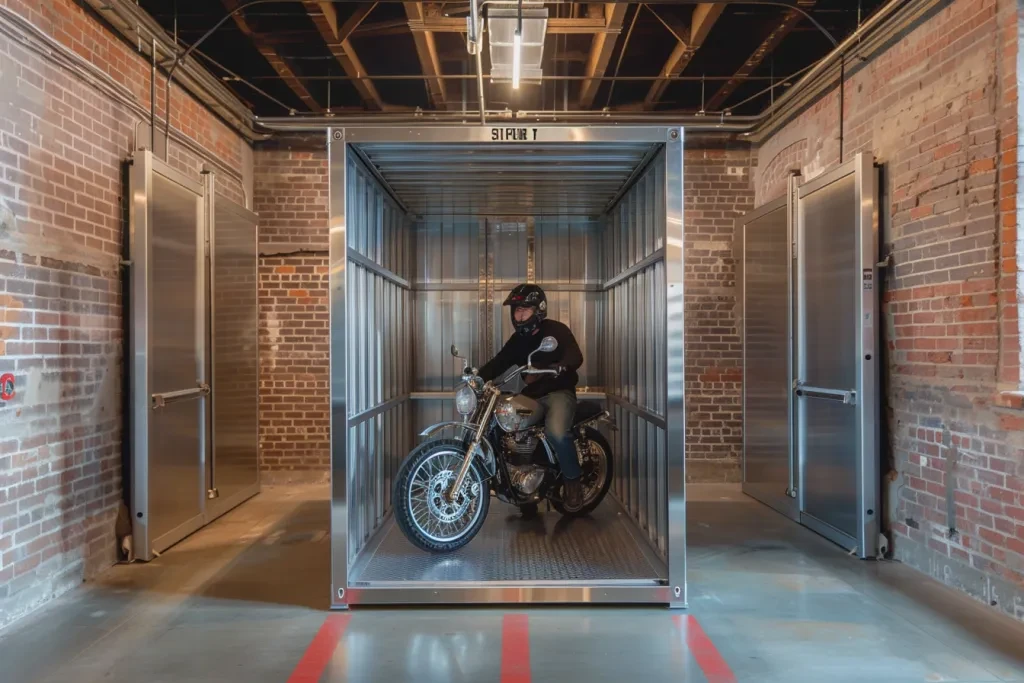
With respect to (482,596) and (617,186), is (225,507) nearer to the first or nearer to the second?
(482,596)

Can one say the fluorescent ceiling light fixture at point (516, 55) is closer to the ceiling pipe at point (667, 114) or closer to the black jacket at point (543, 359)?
the ceiling pipe at point (667, 114)

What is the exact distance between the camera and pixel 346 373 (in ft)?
13.7

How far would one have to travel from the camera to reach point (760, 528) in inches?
236

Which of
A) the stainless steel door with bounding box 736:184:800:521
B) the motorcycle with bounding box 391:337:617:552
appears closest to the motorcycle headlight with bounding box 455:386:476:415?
the motorcycle with bounding box 391:337:617:552

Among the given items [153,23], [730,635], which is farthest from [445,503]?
[153,23]

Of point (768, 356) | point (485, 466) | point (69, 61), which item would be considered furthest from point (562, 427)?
point (69, 61)

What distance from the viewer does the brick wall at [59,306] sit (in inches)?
155

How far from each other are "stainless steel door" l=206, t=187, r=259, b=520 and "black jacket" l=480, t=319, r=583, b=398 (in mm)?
2523

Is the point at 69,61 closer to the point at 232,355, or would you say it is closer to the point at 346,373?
the point at 346,373

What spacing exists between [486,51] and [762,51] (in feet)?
7.72

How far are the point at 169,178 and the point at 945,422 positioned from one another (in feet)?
17.9

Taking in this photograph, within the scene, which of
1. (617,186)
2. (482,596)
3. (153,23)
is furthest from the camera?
(617,186)

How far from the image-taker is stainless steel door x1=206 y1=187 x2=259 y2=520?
6.31m

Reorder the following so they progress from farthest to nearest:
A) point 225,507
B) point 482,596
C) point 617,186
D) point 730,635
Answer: point 225,507
point 617,186
point 482,596
point 730,635
